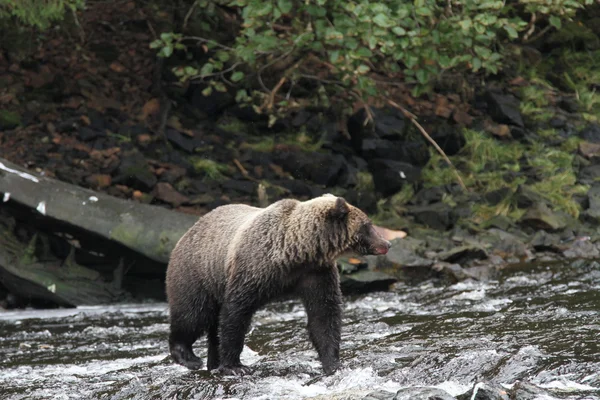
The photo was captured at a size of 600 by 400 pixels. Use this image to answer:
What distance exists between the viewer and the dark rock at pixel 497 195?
45.8ft

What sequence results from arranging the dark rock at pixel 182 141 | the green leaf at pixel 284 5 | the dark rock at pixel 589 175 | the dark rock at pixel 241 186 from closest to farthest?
the green leaf at pixel 284 5 → the dark rock at pixel 241 186 → the dark rock at pixel 182 141 → the dark rock at pixel 589 175

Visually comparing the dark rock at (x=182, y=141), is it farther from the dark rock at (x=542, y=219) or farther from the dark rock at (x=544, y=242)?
the dark rock at (x=544, y=242)

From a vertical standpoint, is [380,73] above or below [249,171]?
above

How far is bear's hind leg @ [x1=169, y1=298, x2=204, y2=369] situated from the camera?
24.2 ft

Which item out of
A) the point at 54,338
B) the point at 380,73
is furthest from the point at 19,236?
the point at 380,73

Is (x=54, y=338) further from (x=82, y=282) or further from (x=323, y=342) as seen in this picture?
(x=323, y=342)

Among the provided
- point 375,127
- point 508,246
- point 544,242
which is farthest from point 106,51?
point 544,242

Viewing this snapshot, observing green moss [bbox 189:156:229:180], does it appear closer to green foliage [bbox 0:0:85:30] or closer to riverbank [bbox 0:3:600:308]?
riverbank [bbox 0:3:600:308]

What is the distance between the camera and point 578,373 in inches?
239

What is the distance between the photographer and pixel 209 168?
14148mm

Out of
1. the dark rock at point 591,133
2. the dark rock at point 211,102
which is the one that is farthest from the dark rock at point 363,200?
the dark rock at point 591,133

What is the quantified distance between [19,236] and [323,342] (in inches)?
219

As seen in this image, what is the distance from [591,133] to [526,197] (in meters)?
2.86

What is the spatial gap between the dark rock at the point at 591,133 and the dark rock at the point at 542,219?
9.40ft
